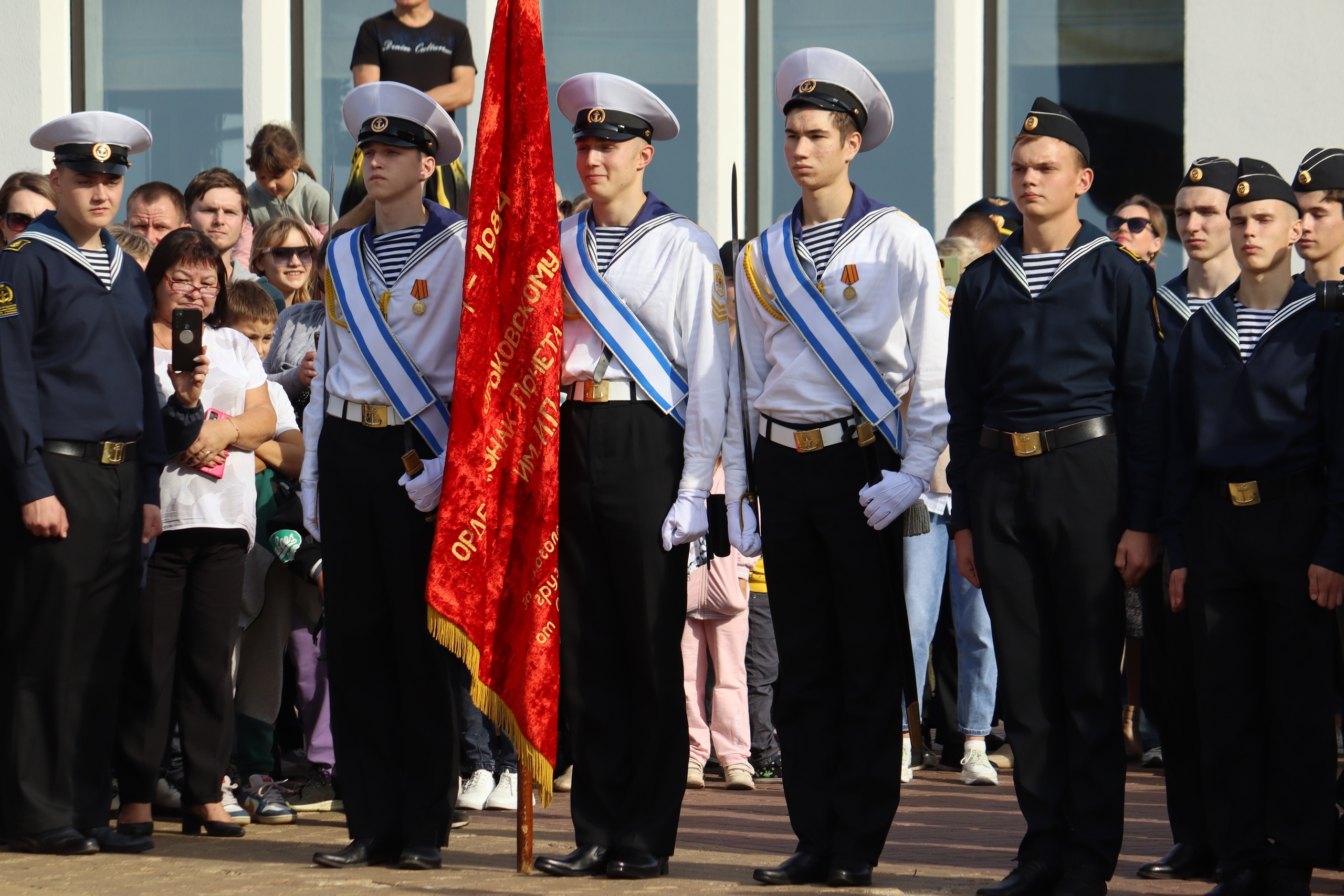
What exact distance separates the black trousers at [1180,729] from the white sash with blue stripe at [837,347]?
1.02m

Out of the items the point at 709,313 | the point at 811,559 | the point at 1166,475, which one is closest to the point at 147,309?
the point at 709,313

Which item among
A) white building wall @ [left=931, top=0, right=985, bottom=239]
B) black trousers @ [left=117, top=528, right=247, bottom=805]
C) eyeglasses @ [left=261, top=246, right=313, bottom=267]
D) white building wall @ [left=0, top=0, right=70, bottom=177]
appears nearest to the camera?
black trousers @ [left=117, top=528, right=247, bottom=805]

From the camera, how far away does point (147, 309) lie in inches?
243

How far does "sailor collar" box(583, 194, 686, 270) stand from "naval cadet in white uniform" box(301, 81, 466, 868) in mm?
426

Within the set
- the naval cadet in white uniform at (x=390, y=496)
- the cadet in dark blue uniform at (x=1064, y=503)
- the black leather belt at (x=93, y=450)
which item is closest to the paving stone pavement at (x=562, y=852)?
the naval cadet in white uniform at (x=390, y=496)

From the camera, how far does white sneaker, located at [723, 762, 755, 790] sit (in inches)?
303

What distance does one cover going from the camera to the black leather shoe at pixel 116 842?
5.89 m

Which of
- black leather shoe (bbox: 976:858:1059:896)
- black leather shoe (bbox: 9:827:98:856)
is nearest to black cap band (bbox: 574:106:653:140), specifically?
black leather shoe (bbox: 976:858:1059:896)

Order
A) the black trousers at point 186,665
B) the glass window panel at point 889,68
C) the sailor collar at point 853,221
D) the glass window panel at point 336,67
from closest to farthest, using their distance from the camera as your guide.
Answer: the sailor collar at point 853,221 < the black trousers at point 186,665 < the glass window panel at point 889,68 < the glass window panel at point 336,67

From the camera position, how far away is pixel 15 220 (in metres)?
7.77

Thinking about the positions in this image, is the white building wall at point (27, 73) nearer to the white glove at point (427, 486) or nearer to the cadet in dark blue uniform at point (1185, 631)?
the white glove at point (427, 486)

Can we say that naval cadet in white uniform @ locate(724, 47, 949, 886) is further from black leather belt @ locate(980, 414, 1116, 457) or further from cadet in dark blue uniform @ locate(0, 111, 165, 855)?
cadet in dark blue uniform @ locate(0, 111, 165, 855)

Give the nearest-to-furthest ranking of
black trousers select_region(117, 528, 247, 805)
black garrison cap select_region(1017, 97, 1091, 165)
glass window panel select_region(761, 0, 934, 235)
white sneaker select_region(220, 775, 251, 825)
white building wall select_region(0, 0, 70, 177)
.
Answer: black garrison cap select_region(1017, 97, 1091, 165) → black trousers select_region(117, 528, 247, 805) → white sneaker select_region(220, 775, 251, 825) → glass window panel select_region(761, 0, 934, 235) → white building wall select_region(0, 0, 70, 177)

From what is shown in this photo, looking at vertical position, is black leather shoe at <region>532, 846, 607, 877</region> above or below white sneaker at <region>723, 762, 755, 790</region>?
above
